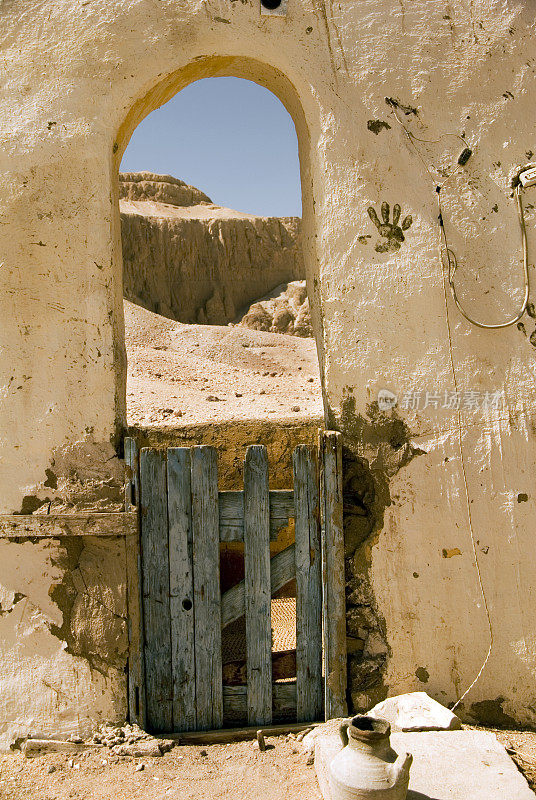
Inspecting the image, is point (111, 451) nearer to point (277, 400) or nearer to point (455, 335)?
point (455, 335)

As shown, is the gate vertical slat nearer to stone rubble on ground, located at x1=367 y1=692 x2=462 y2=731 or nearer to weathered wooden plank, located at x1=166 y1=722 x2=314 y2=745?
weathered wooden plank, located at x1=166 y1=722 x2=314 y2=745

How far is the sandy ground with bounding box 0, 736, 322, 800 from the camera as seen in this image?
8.77ft

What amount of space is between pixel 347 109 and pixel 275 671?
9.04 ft

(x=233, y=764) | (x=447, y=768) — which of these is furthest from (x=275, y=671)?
(x=447, y=768)

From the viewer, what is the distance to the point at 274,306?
862 inches

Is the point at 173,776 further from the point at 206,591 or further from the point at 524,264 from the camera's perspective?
the point at 524,264

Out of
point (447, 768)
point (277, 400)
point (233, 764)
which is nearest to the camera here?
point (447, 768)

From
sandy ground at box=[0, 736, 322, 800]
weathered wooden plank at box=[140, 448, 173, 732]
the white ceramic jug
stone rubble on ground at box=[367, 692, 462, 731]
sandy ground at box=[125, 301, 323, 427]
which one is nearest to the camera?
the white ceramic jug

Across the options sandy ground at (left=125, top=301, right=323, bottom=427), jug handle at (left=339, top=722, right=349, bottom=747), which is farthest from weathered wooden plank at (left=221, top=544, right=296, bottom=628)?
sandy ground at (left=125, top=301, right=323, bottom=427)

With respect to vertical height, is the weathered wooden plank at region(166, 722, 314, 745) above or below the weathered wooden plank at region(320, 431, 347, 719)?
below

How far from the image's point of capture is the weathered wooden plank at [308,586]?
3.09 meters

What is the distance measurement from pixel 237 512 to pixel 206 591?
1.31 ft

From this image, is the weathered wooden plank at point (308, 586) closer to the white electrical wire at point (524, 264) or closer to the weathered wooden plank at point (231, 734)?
the weathered wooden plank at point (231, 734)

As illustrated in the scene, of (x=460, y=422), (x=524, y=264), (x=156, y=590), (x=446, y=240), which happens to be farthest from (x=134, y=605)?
(x=524, y=264)
